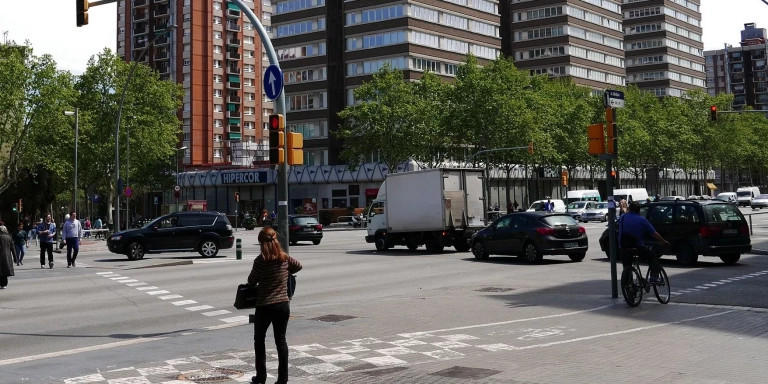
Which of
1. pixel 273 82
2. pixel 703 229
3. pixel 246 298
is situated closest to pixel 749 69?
pixel 703 229

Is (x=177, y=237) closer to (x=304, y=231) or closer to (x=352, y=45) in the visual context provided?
(x=304, y=231)

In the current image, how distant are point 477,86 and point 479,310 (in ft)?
169

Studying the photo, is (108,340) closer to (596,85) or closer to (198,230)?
(198,230)

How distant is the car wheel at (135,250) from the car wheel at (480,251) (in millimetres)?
12469

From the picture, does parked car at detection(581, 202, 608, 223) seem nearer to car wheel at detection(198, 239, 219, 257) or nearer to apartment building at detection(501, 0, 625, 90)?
car wheel at detection(198, 239, 219, 257)

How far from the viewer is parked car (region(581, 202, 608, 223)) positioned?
180ft

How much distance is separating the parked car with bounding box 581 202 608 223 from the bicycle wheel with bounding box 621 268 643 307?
43343 millimetres

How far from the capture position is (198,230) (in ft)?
93.2

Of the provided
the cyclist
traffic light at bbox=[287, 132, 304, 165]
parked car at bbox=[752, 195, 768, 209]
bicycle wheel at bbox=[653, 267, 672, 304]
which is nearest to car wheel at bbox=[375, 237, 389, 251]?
bicycle wheel at bbox=[653, 267, 672, 304]

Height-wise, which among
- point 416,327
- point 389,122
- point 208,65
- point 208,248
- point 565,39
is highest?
point 565,39

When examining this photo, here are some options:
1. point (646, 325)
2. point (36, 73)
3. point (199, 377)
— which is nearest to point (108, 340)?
point (199, 377)

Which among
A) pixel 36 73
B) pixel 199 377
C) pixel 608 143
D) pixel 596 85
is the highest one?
pixel 596 85

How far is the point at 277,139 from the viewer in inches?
474

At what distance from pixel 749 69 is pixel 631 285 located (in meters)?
176
